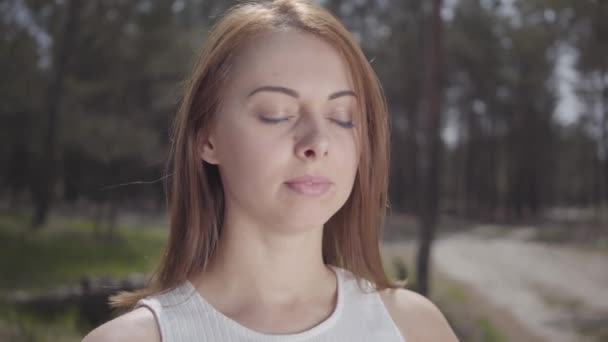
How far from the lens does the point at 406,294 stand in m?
1.16

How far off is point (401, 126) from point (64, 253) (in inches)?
138

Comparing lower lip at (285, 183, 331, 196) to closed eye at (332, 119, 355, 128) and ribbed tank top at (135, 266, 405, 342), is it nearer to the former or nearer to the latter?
closed eye at (332, 119, 355, 128)

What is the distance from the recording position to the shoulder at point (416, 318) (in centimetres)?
109

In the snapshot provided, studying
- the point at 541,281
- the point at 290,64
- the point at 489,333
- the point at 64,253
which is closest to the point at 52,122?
the point at 64,253

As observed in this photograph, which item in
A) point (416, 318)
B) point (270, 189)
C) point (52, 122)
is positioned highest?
point (270, 189)

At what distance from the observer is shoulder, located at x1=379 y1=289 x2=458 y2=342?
1092mm

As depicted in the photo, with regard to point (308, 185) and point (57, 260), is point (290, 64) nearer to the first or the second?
point (308, 185)

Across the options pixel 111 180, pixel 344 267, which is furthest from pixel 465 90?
pixel 344 267

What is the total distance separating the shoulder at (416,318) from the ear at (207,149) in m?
0.40

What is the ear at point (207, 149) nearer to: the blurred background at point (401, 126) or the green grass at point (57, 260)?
the blurred background at point (401, 126)

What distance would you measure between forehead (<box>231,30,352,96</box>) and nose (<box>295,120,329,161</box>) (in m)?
0.07

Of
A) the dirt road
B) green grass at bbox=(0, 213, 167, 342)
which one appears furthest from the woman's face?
green grass at bbox=(0, 213, 167, 342)

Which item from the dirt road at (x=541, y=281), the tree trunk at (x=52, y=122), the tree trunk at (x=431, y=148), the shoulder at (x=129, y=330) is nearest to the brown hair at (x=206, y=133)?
the shoulder at (x=129, y=330)

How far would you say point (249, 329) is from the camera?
0.96 meters
